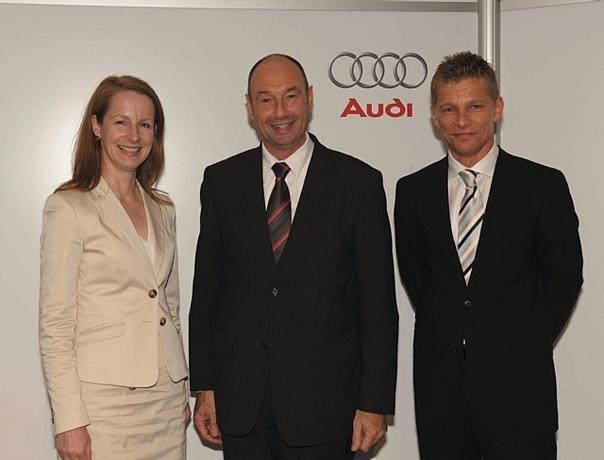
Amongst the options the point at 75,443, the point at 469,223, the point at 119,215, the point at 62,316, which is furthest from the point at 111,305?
the point at 469,223

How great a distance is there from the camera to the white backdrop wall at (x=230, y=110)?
3314mm

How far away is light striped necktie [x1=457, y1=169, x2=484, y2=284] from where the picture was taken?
2783 mm

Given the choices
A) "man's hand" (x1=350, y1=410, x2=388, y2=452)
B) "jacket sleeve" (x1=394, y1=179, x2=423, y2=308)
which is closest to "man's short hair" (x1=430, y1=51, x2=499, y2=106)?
"jacket sleeve" (x1=394, y1=179, x2=423, y2=308)

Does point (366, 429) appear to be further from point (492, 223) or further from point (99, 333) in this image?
point (99, 333)

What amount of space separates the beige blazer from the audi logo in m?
1.16

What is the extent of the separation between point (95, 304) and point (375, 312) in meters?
0.83

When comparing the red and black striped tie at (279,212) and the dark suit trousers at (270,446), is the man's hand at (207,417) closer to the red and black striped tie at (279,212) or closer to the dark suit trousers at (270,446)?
the dark suit trousers at (270,446)

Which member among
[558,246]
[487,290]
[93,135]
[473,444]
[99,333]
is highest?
[93,135]

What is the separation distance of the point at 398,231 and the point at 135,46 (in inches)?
47.8

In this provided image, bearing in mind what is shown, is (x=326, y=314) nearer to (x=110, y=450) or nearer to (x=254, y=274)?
(x=254, y=274)

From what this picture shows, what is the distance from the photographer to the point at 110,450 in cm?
262

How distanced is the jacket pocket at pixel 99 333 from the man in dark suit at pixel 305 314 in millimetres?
316

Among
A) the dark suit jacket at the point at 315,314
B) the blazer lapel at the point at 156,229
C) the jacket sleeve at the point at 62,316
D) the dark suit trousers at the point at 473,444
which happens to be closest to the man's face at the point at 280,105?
the dark suit jacket at the point at 315,314

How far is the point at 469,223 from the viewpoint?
9.21 feet
